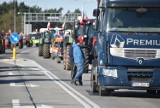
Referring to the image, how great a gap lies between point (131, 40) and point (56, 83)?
6.70 meters

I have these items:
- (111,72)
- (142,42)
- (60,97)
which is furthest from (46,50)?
(142,42)

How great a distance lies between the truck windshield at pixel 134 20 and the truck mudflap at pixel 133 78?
→ 47.4 inches

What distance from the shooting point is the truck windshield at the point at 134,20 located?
18.8 meters

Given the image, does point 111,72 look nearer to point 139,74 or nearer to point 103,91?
point 139,74

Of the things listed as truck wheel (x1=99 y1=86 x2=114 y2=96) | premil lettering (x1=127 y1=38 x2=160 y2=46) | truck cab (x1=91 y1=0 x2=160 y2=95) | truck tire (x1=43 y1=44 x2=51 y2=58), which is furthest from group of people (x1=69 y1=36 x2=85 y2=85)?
truck tire (x1=43 y1=44 x2=51 y2=58)

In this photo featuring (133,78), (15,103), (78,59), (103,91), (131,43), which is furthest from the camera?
(78,59)

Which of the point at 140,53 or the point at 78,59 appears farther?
the point at 78,59

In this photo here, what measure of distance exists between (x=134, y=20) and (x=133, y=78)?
1.71 m

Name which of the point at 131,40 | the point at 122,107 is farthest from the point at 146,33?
the point at 122,107

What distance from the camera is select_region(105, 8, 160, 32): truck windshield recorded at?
18750 millimetres

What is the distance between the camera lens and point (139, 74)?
1884 centimetres

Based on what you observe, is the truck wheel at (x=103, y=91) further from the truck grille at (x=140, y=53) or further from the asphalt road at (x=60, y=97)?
the truck grille at (x=140, y=53)

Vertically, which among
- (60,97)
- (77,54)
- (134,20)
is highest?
(134,20)

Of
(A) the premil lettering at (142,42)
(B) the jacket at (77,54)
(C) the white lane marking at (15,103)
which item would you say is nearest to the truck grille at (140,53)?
(A) the premil lettering at (142,42)
